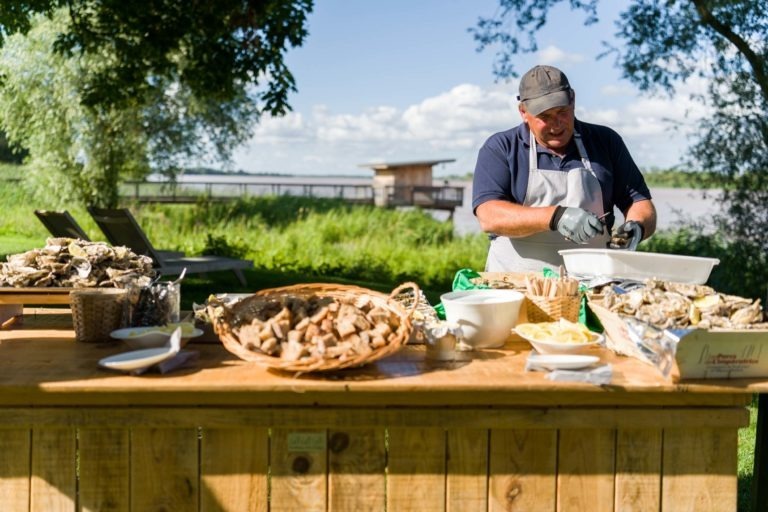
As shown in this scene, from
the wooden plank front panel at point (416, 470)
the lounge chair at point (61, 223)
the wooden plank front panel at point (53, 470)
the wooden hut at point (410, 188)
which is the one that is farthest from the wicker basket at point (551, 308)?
the wooden hut at point (410, 188)

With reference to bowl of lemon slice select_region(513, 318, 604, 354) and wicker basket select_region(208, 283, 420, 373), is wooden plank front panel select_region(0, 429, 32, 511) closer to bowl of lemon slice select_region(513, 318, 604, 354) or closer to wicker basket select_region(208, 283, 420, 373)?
wicker basket select_region(208, 283, 420, 373)

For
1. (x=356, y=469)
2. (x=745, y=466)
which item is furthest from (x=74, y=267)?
(x=745, y=466)

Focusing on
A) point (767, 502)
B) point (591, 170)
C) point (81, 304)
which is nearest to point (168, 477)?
point (81, 304)

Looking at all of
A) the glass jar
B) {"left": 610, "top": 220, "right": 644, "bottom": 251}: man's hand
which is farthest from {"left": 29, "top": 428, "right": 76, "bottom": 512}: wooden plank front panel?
{"left": 610, "top": 220, "right": 644, "bottom": 251}: man's hand

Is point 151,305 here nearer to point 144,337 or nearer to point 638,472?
point 144,337

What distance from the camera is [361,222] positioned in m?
19.1

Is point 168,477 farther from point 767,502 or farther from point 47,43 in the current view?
point 47,43

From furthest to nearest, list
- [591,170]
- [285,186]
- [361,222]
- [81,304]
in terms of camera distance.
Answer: [285,186] → [361,222] → [591,170] → [81,304]

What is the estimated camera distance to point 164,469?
2.21m

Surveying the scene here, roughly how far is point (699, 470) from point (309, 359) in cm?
108

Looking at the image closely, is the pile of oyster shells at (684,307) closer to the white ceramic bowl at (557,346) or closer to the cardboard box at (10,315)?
the white ceramic bowl at (557,346)

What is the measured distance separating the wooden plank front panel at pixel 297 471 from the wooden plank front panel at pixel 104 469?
39cm

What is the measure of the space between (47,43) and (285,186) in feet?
32.1

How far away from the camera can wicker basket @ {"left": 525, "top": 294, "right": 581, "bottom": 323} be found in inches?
103
